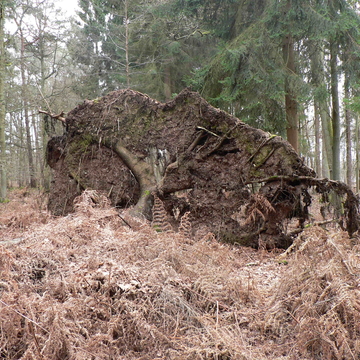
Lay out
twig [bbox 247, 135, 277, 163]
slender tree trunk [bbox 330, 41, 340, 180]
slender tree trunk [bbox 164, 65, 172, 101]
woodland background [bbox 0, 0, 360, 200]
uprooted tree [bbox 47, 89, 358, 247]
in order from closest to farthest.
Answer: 1. uprooted tree [bbox 47, 89, 358, 247]
2. twig [bbox 247, 135, 277, 163]
3. woodland background [bbox 0, 0, 360, 200]
4. slender tree trunk [bbox 330, 41, 340, 180]
5. slender tree trunk [bbox 164, 65, 172, 101]

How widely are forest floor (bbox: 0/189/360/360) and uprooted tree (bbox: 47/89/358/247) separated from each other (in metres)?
2.11

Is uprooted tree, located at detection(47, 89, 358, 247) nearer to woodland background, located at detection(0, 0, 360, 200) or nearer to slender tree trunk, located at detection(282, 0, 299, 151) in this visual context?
woodland background, located at detection(0, 0, 360, 200)

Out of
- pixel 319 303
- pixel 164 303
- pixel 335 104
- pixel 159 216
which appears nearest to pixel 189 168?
pixel 159 216

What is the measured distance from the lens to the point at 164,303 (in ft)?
10.8

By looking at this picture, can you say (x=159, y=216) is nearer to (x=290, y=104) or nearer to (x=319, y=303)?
(x=319, y=303)

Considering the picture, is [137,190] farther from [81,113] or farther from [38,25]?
[38,25]

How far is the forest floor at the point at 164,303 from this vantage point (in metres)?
2.77

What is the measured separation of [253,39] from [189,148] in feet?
21.9

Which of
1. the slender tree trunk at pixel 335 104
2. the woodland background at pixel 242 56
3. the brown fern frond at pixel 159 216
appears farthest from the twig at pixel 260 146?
the slender tree trunk at pixel 335 104

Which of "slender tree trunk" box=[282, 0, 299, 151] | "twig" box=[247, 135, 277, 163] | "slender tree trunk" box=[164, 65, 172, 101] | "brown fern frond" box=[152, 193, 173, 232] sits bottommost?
"brown fern frond" box=[152, 193, 173, 232]

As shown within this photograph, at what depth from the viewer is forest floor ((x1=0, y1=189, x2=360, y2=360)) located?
277 cm

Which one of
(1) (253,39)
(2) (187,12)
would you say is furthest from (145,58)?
(1) (253,39)

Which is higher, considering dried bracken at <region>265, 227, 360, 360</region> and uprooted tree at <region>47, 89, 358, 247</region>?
uprooted tree at <region>47, 89, 358, 247</region>

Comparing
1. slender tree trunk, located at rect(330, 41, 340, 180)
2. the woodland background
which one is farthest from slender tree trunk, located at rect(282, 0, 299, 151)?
slender tree trunk, located at rect(330, 41, 340, 180)
